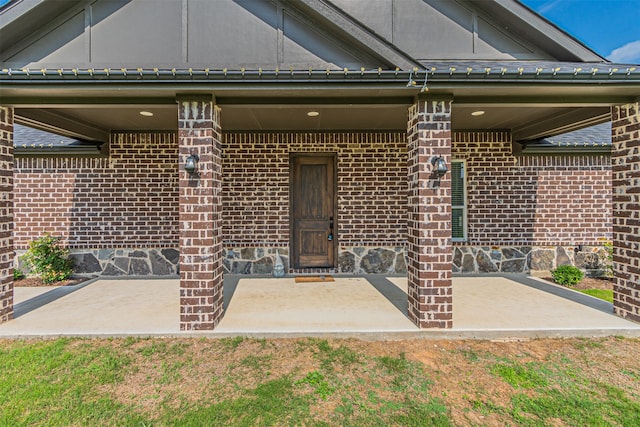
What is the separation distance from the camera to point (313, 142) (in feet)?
23.0

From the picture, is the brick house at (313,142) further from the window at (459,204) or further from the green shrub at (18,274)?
the green shrub at (18,274)

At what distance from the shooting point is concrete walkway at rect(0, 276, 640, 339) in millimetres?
4156

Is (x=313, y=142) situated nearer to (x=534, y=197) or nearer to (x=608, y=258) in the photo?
(x=534, y=197)

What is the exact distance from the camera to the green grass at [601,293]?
5508mm

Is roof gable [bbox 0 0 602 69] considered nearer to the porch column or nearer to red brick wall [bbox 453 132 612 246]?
the porch column

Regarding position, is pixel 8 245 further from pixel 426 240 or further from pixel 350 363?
pixel 426 240

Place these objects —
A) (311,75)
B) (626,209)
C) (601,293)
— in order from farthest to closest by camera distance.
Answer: (601,293) < (626,209) < (311,75)

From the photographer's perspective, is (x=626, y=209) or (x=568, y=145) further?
(x=568, y=145)

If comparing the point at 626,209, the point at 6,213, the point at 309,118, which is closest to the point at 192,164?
the point at 309,118

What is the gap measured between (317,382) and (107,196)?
20.3ft

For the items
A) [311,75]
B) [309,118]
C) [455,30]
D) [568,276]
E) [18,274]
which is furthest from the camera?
[18,274]

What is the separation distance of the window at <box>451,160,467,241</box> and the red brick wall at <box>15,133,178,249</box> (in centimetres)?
603

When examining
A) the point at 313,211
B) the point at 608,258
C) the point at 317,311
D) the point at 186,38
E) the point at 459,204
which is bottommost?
the point at 317,311

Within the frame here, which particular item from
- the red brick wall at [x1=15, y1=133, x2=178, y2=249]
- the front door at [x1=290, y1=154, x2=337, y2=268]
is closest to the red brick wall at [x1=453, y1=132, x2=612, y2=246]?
the front door at [x1=290, y1=154, x2=337, y2=268]
